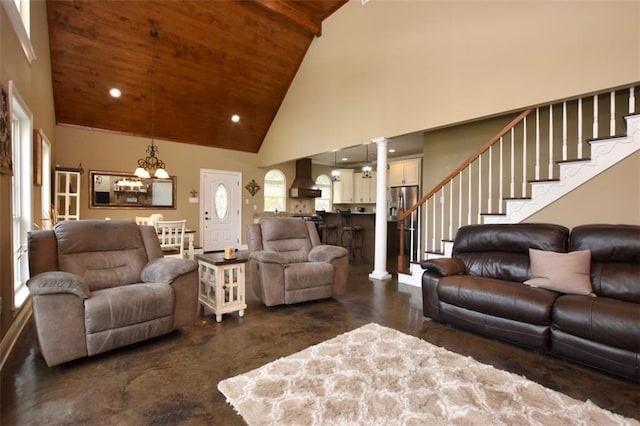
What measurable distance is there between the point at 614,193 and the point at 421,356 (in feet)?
8.20

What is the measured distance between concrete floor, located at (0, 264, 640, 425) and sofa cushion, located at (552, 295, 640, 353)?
273mm

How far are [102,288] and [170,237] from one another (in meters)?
1.98

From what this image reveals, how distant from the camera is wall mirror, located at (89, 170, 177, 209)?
624 cm

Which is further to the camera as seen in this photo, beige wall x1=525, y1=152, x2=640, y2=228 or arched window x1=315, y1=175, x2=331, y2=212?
arched window x1=315, y1=175, x2=331, y2=212

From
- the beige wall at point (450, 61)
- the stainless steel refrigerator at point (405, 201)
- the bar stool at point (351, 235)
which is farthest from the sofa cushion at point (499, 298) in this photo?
the stainless steel refrigerator at point (405, 201)

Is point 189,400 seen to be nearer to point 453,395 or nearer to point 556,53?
point 453,395

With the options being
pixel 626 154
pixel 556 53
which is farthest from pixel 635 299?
pixel 556 53

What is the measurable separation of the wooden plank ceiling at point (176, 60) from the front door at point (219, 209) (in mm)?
1071

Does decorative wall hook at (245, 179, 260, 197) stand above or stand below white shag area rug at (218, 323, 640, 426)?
above

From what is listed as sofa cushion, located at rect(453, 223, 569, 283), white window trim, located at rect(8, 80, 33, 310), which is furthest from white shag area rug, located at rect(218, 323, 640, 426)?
white window trim, located at rect(8, 80, 33, 310)

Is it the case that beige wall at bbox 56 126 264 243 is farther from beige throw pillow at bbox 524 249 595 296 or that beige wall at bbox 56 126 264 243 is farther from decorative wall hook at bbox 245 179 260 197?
beige throw pillow at bbox 524 249 595 296

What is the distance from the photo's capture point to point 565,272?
2459 mm

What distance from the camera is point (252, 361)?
217 centimetres

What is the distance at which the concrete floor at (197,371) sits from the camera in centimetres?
162
